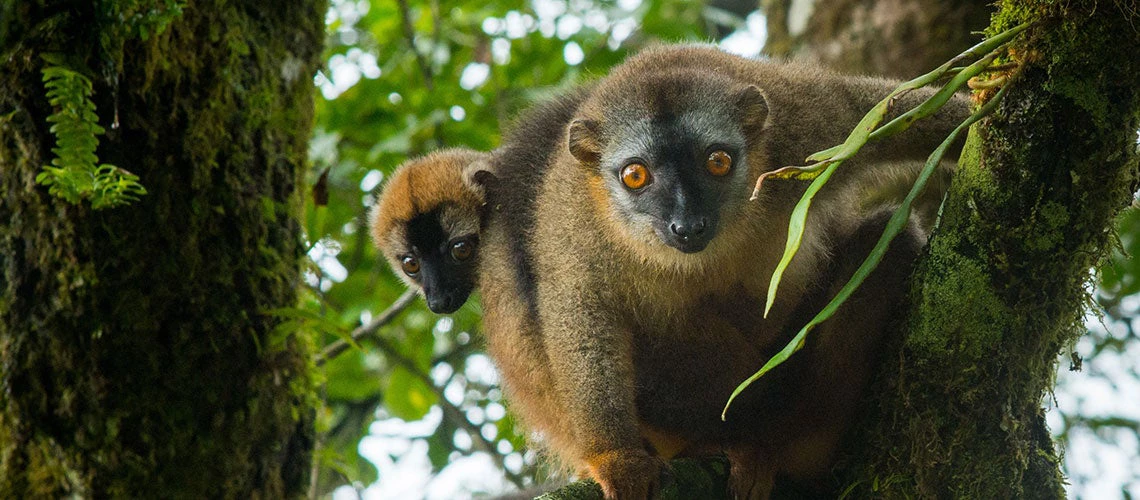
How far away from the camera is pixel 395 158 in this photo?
24.9ft

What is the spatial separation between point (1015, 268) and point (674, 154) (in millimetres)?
1579

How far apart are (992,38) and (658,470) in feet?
6.77

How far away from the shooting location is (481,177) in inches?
214

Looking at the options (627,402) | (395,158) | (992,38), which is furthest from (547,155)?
(395,158)

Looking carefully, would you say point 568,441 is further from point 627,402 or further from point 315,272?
point 315,272

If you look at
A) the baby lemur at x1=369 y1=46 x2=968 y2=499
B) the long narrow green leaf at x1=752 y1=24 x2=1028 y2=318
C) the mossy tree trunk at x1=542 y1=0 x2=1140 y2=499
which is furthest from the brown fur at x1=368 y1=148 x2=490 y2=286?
the long narrow green leaf at x1=752 y1=24 x2=1028 y2=318

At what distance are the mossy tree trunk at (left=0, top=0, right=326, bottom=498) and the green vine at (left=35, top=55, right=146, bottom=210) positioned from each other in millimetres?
156

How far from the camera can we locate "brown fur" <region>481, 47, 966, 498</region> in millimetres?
4031

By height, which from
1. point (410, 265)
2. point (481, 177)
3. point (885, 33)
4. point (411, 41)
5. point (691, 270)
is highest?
point (411, 41)

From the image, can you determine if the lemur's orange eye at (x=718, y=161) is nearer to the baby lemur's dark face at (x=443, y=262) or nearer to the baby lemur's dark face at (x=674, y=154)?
the baby lemur's dark face at (x=674, y=154)

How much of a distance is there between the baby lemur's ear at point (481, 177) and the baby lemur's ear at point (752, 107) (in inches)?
59.8

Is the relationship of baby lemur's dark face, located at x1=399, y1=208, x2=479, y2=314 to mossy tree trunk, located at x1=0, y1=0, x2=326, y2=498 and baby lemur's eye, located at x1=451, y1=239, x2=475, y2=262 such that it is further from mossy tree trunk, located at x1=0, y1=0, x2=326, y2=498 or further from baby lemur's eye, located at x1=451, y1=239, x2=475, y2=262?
mossy tree trunk, located at x1=0, y1=0, x2=326, y2=498

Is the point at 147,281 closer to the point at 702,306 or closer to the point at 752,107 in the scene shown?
the point at 702,306

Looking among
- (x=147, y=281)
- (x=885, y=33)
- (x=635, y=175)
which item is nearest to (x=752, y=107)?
(x=635, y=175)
